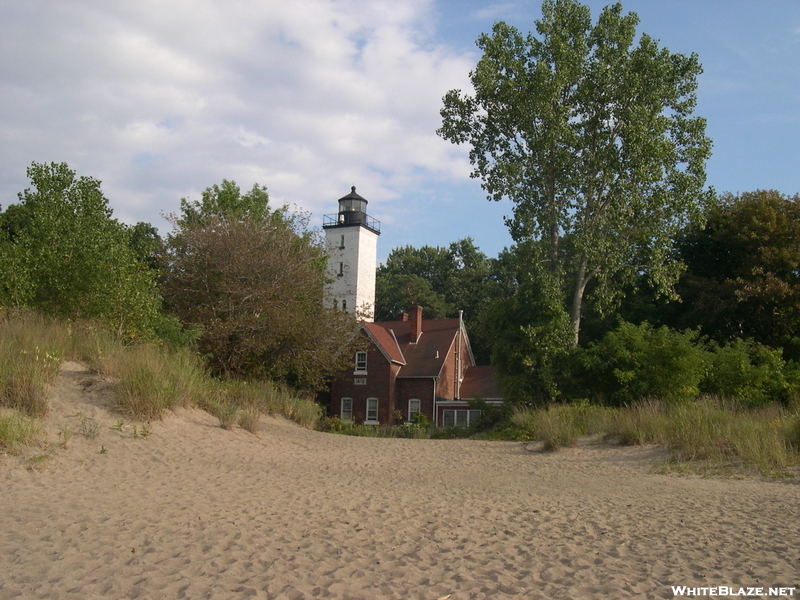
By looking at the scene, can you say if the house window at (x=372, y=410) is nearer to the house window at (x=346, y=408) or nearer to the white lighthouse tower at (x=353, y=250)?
the house window at (x=346, y=408)

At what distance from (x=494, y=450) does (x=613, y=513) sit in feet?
29.7

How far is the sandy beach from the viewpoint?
5.73 meters

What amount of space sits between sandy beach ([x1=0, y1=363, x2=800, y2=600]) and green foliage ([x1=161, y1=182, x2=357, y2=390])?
10.2 metres

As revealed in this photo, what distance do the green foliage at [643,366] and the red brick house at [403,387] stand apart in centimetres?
1499

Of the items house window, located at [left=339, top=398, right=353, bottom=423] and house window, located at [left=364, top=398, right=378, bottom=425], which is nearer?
house window, located at [left=364, top=398, right=378, bottom=425]

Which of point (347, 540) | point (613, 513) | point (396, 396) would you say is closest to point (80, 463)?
point (347, 540)

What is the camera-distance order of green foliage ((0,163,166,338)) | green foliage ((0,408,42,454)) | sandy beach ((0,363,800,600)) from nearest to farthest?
1. sandy beach ((0,363,800,600))
2. green foliage ((0,408,42,454))
3. green foliage ((0,163,166,338))

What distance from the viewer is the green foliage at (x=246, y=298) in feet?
78.4

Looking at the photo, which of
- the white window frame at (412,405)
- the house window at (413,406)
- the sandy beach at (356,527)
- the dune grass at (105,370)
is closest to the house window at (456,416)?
the white window frame at (412,405)

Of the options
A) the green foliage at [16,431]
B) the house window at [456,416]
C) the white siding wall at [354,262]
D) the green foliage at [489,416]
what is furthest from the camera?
the white siding wall at [354,262]

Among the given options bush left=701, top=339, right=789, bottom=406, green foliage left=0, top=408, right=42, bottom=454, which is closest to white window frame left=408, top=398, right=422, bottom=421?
bush left=701, top=339, right=789, bottom=406

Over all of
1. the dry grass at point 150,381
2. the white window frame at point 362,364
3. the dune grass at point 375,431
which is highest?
the white window frame at point 362,364

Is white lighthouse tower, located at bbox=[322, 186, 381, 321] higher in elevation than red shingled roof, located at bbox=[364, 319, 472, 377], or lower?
higher

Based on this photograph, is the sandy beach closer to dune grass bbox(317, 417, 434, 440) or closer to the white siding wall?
dune grass bbox(317, 417, 434, 440)
